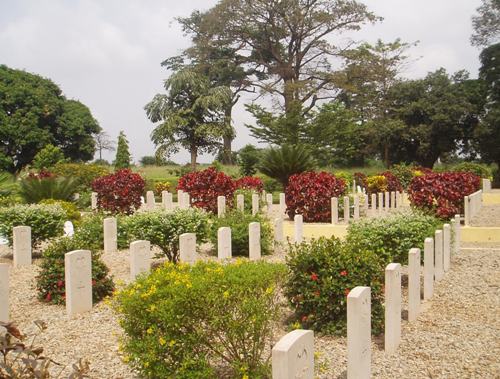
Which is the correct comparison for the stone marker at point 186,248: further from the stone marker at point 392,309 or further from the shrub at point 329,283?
the stone marker at point 392,309

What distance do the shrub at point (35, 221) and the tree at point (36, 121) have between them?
2402cm

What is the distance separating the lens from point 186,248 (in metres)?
8.05

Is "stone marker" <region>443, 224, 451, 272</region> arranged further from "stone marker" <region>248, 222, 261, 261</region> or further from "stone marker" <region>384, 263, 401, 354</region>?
"stone marker" <region>384, 263, 401, 354</region>

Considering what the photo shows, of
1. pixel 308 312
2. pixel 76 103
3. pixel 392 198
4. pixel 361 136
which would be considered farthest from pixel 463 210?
pixel 76 103

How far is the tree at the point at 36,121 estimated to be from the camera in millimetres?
35500

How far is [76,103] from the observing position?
40.7 meters

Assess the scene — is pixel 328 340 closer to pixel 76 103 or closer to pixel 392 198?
pixel 392 198

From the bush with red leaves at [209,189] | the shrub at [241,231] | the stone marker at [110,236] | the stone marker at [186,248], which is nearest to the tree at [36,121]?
the bush with red leaves at [209,189]

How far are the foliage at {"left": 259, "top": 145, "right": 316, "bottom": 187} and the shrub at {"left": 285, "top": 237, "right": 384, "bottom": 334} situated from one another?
15960 mm

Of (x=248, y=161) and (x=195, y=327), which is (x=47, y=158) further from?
(x=195, y=327)

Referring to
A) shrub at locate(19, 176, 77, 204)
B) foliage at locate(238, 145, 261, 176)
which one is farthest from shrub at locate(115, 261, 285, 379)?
foliage at locate(238, 145, 261, 176)

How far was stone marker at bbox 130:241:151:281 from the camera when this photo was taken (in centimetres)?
745

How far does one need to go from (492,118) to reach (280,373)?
1329 inches

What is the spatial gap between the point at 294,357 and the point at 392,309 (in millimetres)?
2609
